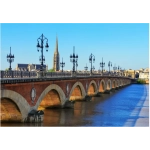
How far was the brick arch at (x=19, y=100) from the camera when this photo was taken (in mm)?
17773

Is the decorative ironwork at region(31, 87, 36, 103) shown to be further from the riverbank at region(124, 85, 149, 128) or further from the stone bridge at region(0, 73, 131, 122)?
the riverbank at region(124, 85, 149, 128)

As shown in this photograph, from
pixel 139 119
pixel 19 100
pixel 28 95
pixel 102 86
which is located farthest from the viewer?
pixel 102 86

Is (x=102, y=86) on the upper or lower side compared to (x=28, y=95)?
lower

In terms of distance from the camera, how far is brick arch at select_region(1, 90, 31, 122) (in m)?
17.8

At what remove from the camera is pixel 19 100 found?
19.6 m

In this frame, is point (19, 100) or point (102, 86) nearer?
point (19, 100)

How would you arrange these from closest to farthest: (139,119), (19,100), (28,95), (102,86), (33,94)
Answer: (19,100) → (28,95) → (33,94) → (139,119) → (102,86)

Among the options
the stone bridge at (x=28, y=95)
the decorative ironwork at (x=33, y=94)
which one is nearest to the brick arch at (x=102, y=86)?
the stone bridge at (x=28, y=95)

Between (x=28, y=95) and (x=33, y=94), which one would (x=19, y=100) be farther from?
(x=33, y=94)

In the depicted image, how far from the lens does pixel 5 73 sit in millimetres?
17875

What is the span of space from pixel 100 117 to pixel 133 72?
121019 millimetres

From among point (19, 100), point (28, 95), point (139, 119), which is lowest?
point (139, 119)

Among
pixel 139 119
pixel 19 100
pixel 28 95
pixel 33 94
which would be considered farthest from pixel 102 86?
pixel 19 100

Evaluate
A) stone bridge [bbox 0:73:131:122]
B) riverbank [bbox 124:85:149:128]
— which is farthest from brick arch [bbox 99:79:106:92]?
stone bridge [bbox 0:73:131:122]
